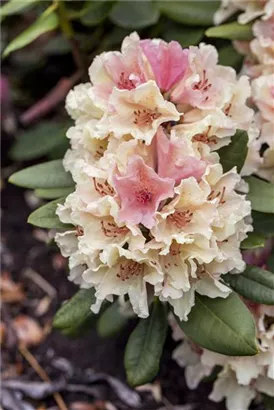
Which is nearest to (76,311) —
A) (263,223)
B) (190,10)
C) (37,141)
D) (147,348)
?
(147,348)

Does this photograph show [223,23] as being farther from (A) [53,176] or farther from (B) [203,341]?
(B) [203,341]

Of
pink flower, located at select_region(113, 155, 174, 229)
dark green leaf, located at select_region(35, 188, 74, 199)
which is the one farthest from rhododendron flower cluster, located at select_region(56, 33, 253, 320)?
dark green leaf, located at select_region(35, 188, 74, 199)

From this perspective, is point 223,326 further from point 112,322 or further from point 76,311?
point 112,322

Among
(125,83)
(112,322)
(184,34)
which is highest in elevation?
(125,83)

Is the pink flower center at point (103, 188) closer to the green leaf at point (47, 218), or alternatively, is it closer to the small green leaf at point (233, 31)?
the green leaf at point (47, 218)

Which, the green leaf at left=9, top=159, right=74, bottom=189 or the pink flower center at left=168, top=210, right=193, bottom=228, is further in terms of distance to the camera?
the green leaf at left=9, top=159, right=74, bottom=189

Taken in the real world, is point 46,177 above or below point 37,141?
above

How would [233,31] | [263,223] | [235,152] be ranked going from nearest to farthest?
[235,152]
[263,223]
[233,31]

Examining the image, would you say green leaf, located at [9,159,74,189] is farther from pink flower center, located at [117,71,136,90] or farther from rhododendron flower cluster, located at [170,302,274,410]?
rhododendron flower cluster, located at [170,302,274,410]
